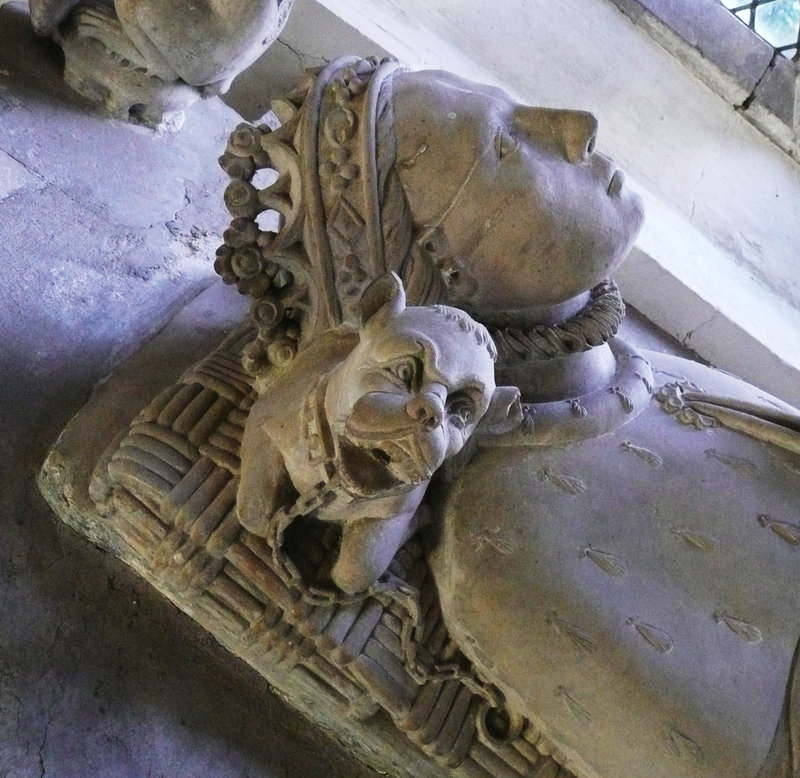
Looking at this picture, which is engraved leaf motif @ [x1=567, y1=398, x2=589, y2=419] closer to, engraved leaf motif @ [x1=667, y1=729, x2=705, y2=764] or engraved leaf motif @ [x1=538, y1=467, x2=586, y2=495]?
engraved leaf motif @ [x1=538, y1=467, x2=586, y2=495]

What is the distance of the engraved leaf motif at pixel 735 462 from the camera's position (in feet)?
4.26

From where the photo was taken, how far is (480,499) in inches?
50.2

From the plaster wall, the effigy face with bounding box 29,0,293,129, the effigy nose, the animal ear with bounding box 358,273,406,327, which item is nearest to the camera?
the effigy nose

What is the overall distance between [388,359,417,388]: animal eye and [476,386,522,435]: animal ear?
145 mm

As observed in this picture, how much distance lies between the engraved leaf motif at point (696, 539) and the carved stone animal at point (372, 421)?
35cm

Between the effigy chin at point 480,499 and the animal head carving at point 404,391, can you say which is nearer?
the animal head carving at point 404,391

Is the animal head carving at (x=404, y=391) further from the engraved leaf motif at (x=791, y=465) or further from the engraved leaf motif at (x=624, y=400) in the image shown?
the engraved leaf motif at (x=791, y=465)

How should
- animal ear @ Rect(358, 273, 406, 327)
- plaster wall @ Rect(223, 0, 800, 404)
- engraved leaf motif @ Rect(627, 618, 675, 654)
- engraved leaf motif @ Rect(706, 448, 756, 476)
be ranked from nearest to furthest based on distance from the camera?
animal ear @ Rect(358, 273, 406, 327) → engraved leaf motif @ Rect(627, 618, 675, 654) → engraved leaf motif @ Rect(706, 448, 756, 476) → plaster wall @ Rect(223, 0, 800, 404)

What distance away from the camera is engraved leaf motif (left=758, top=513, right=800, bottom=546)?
1.23m

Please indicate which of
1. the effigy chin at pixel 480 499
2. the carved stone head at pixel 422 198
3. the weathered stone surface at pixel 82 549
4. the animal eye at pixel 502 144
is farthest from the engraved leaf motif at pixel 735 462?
the weathered stone surface at pixel 82 549

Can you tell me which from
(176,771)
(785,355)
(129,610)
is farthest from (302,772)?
(785,355)

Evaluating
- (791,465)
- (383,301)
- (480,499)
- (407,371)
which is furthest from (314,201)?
(791,465)

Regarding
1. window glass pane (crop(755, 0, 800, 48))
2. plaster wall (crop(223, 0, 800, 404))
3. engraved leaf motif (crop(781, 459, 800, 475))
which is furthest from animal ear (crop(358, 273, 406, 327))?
window glass pane (crop(755, 0, 800, 48))

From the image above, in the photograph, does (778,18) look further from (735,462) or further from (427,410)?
(427,410)
